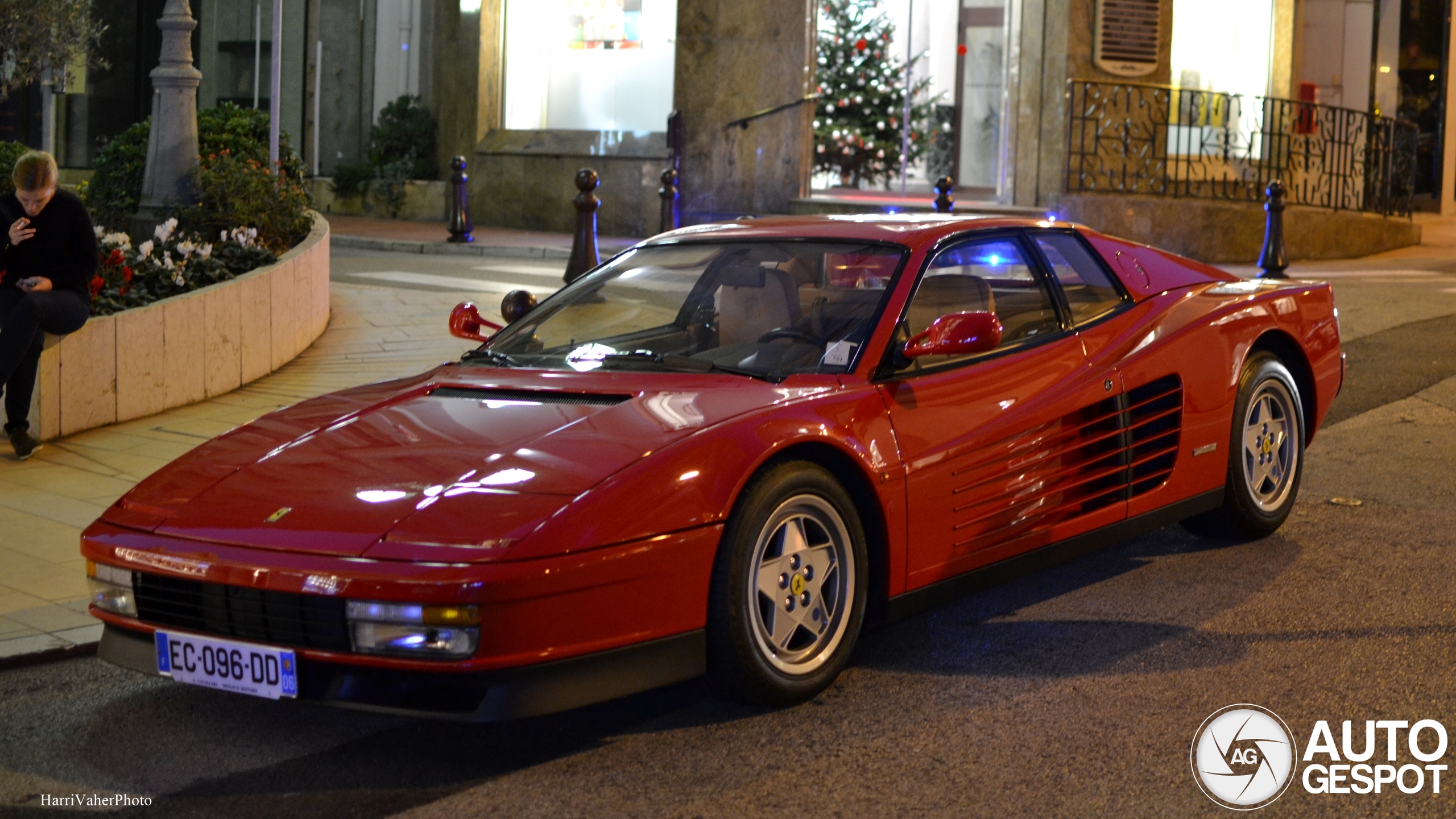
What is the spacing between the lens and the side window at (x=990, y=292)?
16.7ft

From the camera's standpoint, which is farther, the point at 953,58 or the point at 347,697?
the point at 953,58

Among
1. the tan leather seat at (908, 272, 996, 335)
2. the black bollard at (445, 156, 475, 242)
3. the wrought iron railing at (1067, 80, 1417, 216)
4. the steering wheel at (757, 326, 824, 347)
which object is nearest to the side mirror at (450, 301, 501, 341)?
the steering wheel at (757, 326, 824, 347)

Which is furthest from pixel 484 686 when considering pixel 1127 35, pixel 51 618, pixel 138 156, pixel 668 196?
pixel 1127 35

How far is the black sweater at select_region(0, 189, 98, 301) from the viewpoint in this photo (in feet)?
25.5

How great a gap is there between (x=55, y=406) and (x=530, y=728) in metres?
5.06

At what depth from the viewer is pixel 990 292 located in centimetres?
533

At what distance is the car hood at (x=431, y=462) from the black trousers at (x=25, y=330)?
3440mm

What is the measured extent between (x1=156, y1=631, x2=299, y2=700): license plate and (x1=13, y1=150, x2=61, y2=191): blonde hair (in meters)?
4.58

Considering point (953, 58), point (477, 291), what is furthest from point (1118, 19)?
point (477, 291)

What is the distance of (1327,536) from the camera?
6316 mm

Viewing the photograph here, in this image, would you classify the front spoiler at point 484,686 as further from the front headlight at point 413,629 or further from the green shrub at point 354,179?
the green shrub at point 354,179

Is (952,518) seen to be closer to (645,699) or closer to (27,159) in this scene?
(645,699)

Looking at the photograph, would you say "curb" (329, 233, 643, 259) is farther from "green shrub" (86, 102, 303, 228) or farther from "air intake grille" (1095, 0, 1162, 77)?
"air intake grille" (1095, 0, 1162, 77)

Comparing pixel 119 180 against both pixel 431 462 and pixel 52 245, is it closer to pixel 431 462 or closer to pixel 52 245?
pixel 52 245
